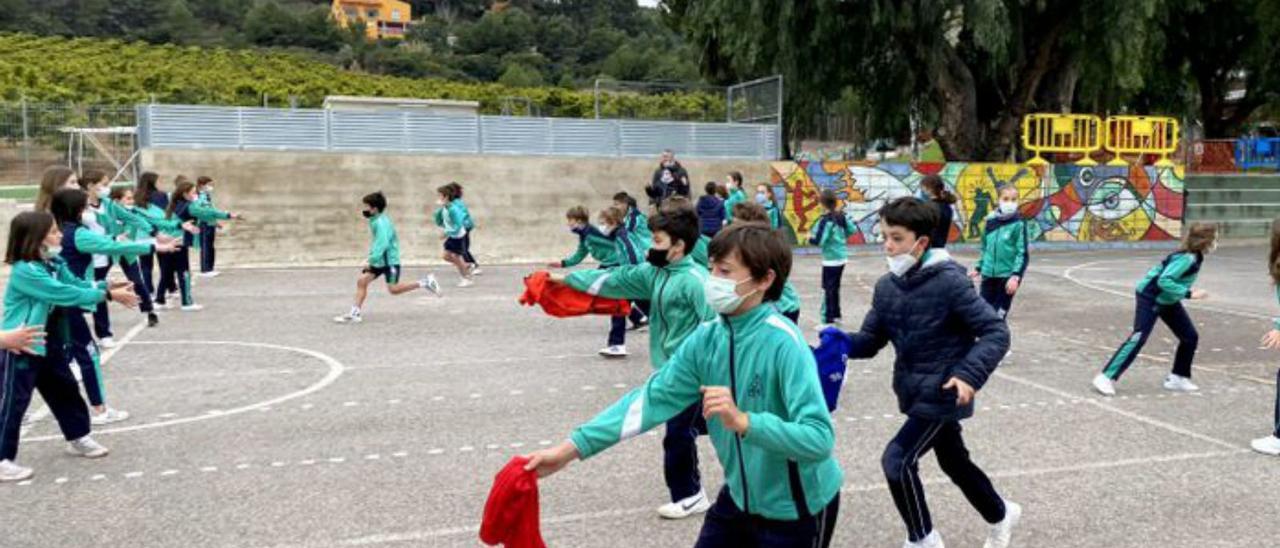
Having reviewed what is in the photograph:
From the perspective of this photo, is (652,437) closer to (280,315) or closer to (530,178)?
(280,315)

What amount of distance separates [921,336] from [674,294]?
4.90ft

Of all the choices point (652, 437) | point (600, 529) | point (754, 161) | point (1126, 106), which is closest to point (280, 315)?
point (652, 437)

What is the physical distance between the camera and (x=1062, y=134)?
2717 cm

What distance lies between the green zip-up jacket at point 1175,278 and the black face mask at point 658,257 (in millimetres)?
5303

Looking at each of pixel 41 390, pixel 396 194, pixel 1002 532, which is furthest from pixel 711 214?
pixel 1002 532

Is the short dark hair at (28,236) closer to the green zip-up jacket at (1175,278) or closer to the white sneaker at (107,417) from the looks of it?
the white sneaker at (107,417)

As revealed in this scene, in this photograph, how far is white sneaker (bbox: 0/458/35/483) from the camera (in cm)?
654

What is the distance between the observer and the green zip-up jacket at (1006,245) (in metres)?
10.7

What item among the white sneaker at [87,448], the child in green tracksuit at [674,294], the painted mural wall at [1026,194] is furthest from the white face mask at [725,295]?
the painted mural wall at [1026,194]

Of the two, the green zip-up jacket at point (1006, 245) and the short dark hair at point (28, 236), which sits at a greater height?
the short dark hair at point (28, 236)

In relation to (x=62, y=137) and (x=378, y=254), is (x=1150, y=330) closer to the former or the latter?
(x=378, y=254)

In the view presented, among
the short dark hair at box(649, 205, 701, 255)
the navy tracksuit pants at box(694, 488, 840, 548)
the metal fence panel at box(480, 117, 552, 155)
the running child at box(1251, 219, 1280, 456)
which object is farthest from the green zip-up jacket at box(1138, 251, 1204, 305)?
the metal fence panel at box(480, 117, 552, 155)

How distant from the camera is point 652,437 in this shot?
7.43 meters

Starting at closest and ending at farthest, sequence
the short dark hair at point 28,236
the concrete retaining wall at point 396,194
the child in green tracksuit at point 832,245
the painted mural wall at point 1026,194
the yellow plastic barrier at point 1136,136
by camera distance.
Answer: the short dark hair at point 28,236 → the child in green tracksuit at point 832,245 → the concrete retaining wall at point 396,194 → the painted mural wall at point 1026,194 → the yellow plastic barrier at point 1136,136
